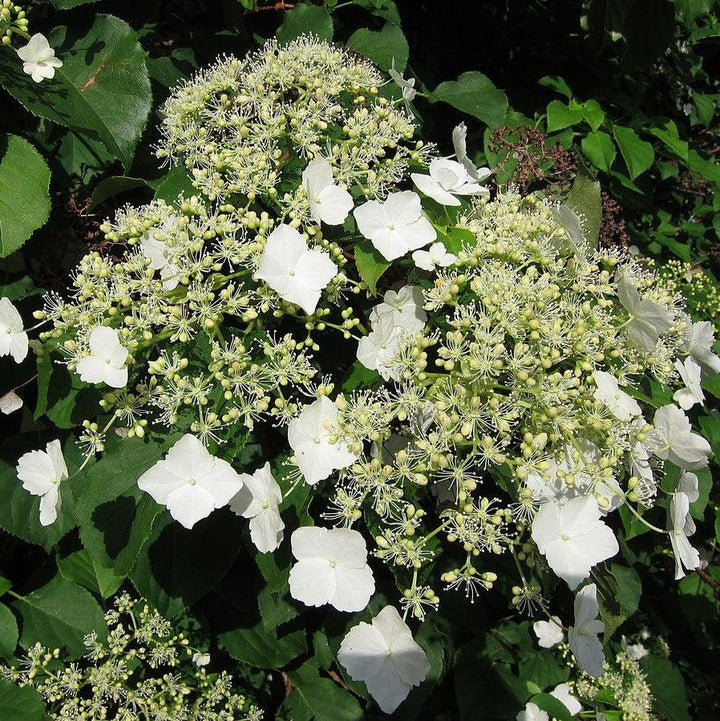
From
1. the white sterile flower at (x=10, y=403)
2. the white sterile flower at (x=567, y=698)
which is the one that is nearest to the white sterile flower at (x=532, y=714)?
the white sterile flower at (x=567, y=698)

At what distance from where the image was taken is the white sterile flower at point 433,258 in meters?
1.24

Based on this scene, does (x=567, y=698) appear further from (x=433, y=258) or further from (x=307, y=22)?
(x=307, y=22)

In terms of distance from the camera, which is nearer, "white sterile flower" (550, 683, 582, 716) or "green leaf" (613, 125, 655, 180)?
"green leaf" (613, 125, 655, 180)

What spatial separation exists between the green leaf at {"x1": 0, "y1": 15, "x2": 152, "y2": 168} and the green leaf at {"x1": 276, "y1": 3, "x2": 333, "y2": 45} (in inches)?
16.7

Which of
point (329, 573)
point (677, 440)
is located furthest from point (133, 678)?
point (677, 440)

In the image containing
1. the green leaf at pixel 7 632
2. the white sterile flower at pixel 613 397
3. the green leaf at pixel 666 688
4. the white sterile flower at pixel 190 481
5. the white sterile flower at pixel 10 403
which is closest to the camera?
the white sterile flower at pixel 190 481

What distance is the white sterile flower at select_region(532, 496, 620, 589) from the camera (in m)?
1.04

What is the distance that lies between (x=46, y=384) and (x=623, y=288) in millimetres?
1166

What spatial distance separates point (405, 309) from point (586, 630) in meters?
0.79

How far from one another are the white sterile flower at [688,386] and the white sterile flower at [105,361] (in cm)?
112

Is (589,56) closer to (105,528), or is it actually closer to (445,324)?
(445,324)

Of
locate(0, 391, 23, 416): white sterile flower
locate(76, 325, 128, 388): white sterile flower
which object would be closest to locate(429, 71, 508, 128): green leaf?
locate(76, 325, 128, 388): white sterile flower

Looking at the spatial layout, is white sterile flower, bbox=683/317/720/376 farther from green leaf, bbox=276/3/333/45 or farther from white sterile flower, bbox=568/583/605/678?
green leaf, bbox=276/3/333/45

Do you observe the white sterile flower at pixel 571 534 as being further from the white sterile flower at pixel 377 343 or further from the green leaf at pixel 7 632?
the green leaf at pixel 7 632
